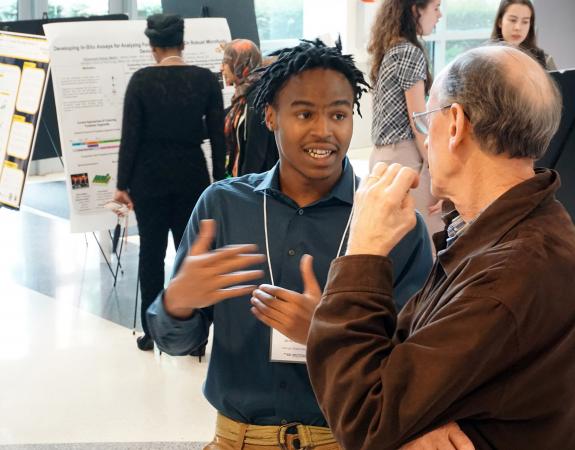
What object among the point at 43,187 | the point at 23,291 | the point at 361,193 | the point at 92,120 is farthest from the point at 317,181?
the point at 43,187

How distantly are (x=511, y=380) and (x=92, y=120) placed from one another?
448cm

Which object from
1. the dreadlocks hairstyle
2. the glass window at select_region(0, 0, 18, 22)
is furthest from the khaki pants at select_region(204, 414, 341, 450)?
the glass window at select_region(0, 0, 18, 22)

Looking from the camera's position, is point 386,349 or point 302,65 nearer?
point 386,349

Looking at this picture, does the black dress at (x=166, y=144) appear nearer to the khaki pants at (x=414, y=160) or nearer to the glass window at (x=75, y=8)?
the khaki pants at (x=414, y=160)

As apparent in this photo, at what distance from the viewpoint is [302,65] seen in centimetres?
193

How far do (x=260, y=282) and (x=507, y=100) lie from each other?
80cm

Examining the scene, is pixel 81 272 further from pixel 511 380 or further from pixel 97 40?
pixel 511 380

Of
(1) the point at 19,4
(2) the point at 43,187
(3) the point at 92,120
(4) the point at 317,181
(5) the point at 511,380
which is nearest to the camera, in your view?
(5) the point at 511,380

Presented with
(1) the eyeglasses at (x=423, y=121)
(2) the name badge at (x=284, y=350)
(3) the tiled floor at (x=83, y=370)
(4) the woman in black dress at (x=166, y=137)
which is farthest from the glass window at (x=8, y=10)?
(1) the eyeglasses at (x=423, y=121)

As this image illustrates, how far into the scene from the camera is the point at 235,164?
4.62 metres

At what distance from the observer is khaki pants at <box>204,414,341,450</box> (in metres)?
1.75

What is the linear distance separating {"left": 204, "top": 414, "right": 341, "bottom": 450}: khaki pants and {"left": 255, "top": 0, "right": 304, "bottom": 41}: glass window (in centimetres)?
1071

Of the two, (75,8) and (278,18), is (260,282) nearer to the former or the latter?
(75,8)

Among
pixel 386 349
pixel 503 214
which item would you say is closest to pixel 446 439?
pixel 386 349
